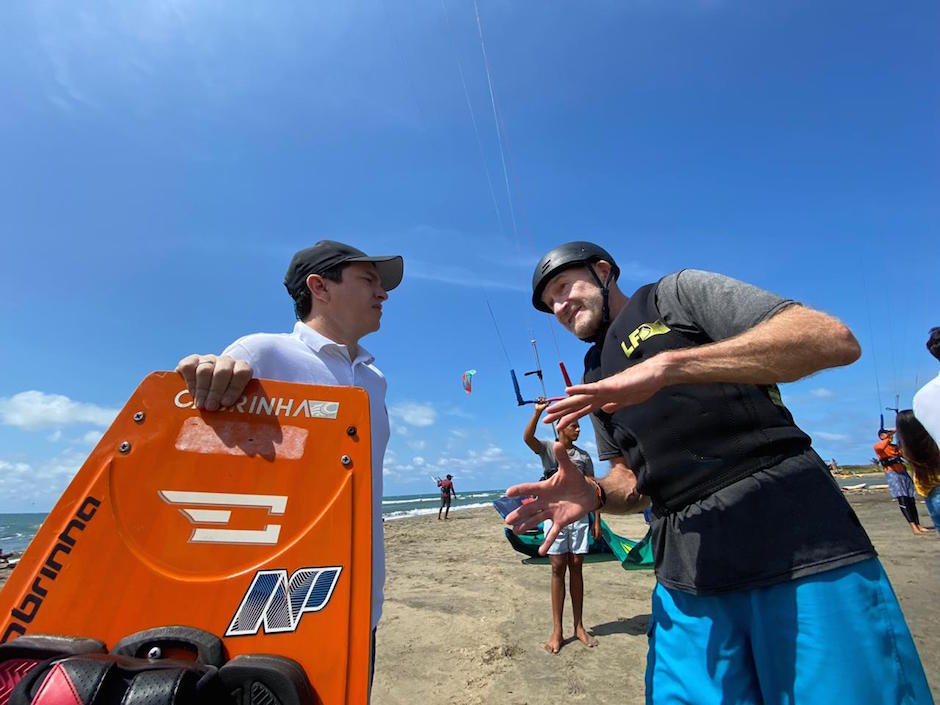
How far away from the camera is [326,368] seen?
2.20 m

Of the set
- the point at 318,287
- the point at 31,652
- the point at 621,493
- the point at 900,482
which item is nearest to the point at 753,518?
the point at 621,493

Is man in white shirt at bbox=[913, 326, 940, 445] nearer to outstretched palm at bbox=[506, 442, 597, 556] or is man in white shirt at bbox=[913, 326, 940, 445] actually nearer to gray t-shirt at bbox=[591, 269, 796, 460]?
gray t-shirt at bbox=[591, 269, 796, 460]

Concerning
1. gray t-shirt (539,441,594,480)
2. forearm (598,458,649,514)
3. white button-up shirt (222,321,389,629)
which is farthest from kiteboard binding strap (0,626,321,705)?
gray t-shirt (539,441,594,480)

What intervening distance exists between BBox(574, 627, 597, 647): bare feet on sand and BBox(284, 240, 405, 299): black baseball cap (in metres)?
4.18

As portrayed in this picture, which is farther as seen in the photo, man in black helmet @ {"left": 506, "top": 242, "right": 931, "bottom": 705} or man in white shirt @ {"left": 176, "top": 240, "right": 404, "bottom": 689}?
man in white shirt @ {"left": 176, "top": 240, "right": 404, "bottom": 689}

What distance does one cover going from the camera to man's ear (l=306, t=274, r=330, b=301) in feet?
8.11

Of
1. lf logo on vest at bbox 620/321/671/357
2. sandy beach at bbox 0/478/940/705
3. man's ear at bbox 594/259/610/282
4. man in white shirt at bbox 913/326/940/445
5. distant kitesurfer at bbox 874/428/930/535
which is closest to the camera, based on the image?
lf logo on vest at bbox 620/321/671/357

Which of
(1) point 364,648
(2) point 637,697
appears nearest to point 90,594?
(1) point 364,648

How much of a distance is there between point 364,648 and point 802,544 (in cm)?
147

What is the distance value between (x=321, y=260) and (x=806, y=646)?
8.57 feet

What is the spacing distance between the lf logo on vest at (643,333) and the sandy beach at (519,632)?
9.92ft

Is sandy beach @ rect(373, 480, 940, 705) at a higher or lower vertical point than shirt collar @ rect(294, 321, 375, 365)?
lower

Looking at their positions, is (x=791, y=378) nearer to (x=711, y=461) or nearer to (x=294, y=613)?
(x=711, y=461)

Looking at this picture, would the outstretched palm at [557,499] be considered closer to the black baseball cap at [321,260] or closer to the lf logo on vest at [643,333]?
the lf logo on vest at [643,333]
